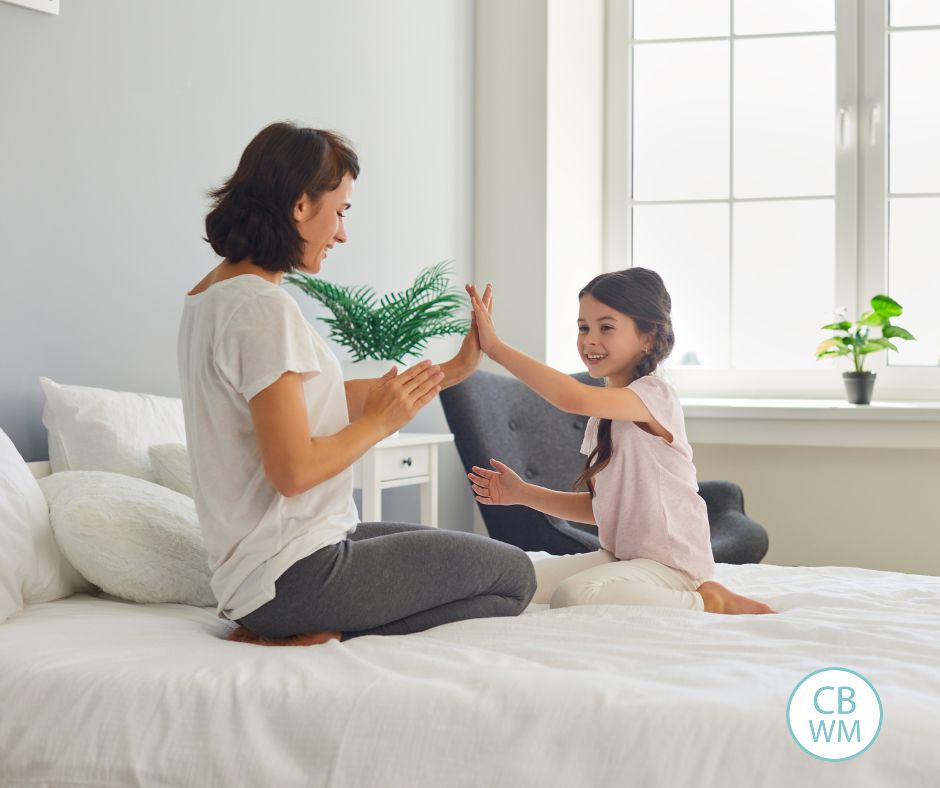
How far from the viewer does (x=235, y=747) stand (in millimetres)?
1265

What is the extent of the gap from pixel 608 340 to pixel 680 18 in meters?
2.63

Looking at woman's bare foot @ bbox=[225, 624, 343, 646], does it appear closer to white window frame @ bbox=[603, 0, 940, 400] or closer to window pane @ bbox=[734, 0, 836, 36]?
white window frame @ bbox=[603, 0, 940, 400]

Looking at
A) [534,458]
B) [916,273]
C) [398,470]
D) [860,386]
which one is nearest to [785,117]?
[916,273]

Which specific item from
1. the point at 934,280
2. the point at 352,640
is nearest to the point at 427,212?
the point at 934,280

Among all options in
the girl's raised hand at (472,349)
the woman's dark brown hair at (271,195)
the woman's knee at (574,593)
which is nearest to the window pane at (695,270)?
the girl's raised hand at (472,349)

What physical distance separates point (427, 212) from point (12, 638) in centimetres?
246

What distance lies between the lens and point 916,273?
408cm

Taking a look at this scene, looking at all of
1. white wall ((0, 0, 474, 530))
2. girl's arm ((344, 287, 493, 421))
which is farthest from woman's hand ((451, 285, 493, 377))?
white wall ((0, 0, 474, 530))

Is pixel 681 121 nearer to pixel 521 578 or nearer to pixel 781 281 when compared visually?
pixel 781 281

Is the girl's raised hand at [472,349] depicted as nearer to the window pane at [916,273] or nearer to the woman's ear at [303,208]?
the woman's ear at [303,208]

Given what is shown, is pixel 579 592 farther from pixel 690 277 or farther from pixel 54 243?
pixel 690 277

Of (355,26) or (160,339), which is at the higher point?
(355,26)

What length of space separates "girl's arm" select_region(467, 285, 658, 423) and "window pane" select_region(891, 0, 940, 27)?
2808 millimetres

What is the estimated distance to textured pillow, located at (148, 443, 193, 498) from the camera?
2.04 m
